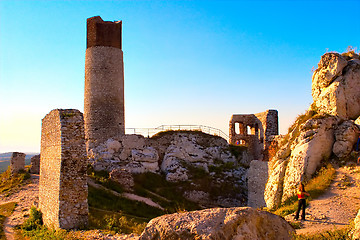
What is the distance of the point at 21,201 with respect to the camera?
15578mm

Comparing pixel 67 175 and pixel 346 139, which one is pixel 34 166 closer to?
pixel 67 175

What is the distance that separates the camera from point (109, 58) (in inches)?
899

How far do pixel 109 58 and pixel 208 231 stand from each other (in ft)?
64.8

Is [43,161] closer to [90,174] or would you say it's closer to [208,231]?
[90,174]

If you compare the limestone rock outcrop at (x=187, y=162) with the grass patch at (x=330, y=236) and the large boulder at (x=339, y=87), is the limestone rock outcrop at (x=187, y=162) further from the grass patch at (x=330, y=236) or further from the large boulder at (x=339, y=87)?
the grass patch at (x=330, y=236)

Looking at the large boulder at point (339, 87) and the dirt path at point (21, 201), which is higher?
the large boulder at point (339, 87)

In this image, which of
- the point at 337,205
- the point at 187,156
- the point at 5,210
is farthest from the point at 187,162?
the point at 337,205

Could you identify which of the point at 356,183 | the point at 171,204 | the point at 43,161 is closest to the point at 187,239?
the point at 356,183

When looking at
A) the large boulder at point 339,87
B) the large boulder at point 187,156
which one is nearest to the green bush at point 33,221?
the large boulder at point 187,156

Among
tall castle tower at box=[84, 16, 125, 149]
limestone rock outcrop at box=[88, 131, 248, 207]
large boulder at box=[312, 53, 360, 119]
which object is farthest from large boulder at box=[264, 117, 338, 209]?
tall castle tower at box=[84, 16, 125, 149]

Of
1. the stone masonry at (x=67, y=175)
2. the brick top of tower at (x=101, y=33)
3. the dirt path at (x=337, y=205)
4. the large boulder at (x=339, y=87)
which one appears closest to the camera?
the dirt path at (x=337, y=205)

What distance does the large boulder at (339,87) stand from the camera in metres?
11.6

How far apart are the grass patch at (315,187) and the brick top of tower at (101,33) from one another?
58.4ft

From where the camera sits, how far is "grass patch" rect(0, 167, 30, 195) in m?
18.0
